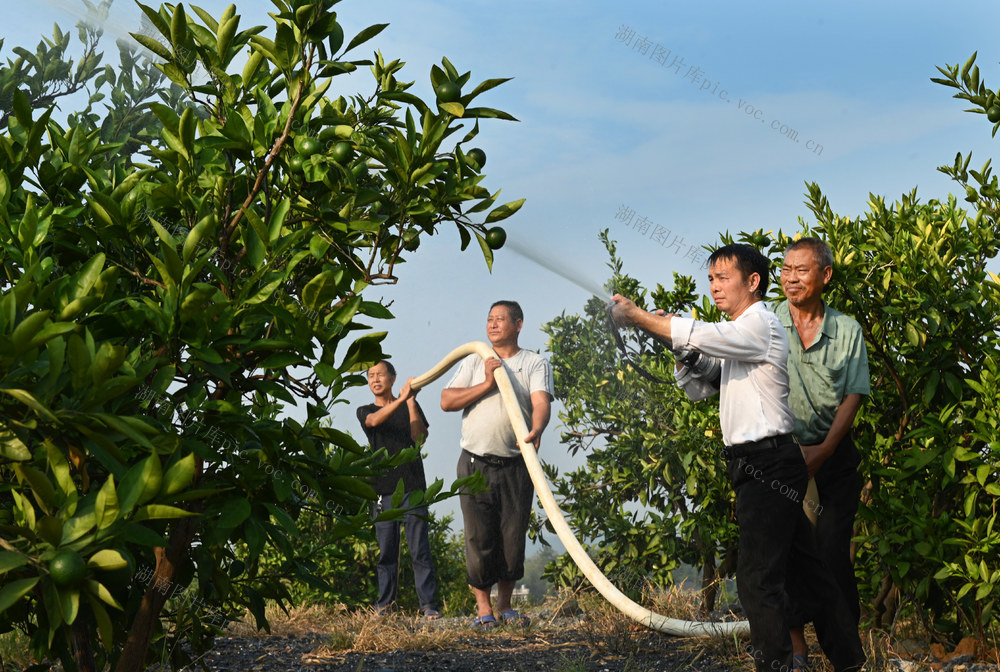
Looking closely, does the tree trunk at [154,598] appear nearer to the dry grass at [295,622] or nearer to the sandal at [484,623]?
the dry grass at [295,622]

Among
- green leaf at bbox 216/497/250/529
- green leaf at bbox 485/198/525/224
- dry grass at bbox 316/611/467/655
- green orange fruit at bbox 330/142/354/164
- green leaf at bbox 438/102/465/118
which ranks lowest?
dry grass at bbox 316/611/467/655

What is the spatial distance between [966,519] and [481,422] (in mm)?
2909

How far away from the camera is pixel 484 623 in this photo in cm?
A: 538

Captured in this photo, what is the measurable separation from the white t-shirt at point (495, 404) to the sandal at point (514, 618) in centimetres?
105

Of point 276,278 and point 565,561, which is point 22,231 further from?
point 565,561

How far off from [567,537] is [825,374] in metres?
2.11

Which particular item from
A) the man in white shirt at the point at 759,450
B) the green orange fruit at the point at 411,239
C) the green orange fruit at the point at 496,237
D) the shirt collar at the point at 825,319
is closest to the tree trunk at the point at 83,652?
the green orange fruit at the point at 411,239

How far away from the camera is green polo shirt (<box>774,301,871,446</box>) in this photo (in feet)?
12.3

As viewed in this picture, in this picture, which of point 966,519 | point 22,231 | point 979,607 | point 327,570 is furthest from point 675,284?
point 327,570

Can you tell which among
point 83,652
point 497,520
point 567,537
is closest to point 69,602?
point 83,652

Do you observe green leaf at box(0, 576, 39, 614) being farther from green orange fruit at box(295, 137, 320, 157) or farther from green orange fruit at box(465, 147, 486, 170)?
green orange fruit at box(465, 147, 486, 170)

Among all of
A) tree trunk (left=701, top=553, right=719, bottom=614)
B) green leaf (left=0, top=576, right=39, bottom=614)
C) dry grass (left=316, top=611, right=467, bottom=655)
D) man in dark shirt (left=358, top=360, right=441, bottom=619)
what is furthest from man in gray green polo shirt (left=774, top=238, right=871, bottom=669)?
man in dark shirt (left=358, top=360, right=441, bottom=619)

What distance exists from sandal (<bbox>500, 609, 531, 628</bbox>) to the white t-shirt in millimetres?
1048

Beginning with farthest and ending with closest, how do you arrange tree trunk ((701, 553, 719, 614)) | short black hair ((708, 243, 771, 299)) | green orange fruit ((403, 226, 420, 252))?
tree trunk ((701, 553, 719, 614)) < short black hair ((708, 243, 771, 299)) < green orange fruit ((403, 226, 420, 252))
